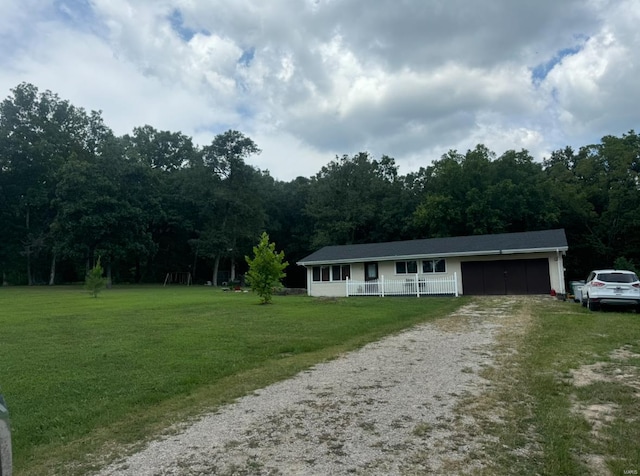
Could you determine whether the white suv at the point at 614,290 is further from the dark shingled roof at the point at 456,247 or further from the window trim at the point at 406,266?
the window trim at the point at 406,266

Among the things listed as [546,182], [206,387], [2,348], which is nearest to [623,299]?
[206,387]

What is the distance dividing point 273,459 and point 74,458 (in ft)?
5.86

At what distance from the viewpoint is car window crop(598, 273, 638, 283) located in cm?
1451

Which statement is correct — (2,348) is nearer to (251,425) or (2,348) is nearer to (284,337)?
(284,337)

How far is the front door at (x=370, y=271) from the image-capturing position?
2678 cm

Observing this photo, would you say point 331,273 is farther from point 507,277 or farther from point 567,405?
point 567,405

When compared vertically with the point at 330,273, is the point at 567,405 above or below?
below

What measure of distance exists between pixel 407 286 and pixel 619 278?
10.8 meters

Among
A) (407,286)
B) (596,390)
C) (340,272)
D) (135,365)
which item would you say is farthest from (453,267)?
(135,365)

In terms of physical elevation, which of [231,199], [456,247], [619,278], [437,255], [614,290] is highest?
[231,199]

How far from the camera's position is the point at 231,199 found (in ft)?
146

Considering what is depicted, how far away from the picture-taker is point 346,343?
958cm

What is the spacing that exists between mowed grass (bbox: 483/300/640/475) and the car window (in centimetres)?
555

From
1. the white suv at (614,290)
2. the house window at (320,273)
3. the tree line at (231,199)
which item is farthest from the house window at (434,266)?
the tree line at (231,199)
